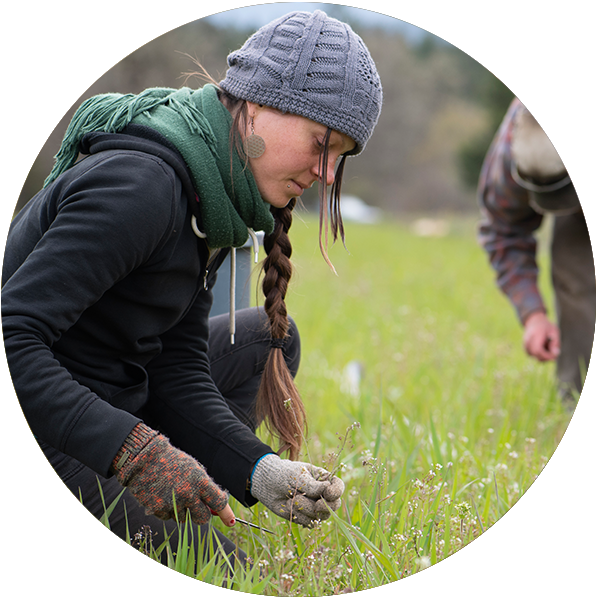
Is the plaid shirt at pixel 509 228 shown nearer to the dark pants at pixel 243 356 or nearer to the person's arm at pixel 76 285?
the dark pants at pixel 243 356

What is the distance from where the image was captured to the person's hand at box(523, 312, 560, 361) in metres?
2.91

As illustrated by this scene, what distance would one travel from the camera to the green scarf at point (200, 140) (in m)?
1.45

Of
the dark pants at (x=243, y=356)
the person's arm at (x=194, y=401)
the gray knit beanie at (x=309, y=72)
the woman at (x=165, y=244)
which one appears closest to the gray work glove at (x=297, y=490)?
the woman at (x=165, y=244)

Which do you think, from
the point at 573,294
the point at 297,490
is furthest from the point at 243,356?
the point at 573,294

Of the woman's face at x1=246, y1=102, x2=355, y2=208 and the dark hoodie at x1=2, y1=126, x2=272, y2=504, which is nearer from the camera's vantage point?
the dark hoodie at x1=2, y1=126, x2=272, y2=504

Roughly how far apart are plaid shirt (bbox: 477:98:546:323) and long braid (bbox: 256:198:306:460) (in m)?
1.71

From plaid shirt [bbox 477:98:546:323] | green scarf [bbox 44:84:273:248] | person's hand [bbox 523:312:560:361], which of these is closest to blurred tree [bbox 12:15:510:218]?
green scarf [bbox 44:84:273:248]

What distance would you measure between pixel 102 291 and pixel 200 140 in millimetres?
442

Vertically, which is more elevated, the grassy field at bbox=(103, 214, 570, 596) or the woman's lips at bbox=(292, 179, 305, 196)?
the woman's lips at bbox=(292, 179, 305, 196)

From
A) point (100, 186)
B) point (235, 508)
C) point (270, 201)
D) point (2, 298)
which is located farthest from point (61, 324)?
point (235, 508)

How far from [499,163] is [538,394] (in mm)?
1237

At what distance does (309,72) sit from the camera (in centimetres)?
148

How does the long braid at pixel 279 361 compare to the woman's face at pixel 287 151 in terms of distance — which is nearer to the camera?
the woman's face at pixel 287 151

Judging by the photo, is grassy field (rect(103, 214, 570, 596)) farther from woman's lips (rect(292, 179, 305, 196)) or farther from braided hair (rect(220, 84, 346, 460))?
woman's lips (rect(292, 179, 305, 196))
